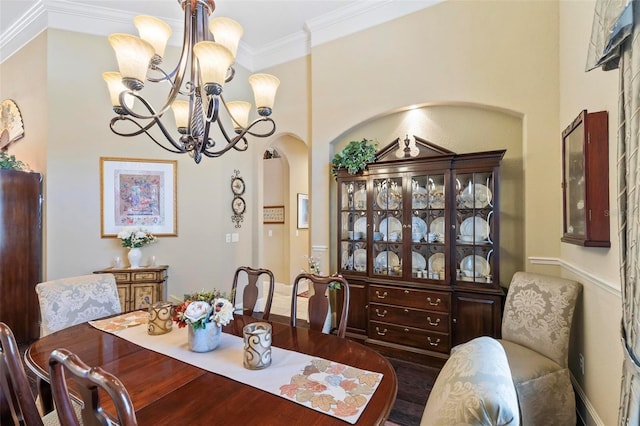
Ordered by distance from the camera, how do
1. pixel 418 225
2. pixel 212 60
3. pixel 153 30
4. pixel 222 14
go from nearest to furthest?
pixel 212 60 < pixel 153 30 < pixel 418 225 < pixel 222 14

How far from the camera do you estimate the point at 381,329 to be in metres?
3.14

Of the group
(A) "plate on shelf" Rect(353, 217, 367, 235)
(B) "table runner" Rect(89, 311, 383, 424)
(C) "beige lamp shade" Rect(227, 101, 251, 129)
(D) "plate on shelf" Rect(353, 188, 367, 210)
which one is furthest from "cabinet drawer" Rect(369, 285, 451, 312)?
(C) "beige lamp shade" Rect(227, 101, 251, 129)

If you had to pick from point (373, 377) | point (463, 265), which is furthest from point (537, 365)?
point (373, 377)

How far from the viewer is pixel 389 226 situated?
3.27m

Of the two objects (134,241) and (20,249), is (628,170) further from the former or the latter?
(20,249)

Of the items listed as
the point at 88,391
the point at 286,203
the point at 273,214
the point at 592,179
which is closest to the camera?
the point at 88,391

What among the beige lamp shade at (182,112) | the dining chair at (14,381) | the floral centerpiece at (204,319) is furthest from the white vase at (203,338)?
the beige lamp shade at (182,112)

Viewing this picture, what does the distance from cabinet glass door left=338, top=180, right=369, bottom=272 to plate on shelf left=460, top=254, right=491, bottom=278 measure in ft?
3.41

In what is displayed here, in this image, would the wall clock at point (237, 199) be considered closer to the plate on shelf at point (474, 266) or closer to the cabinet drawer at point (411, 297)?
the cabinet drawer at point (411, 297)

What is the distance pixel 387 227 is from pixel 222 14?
323cm

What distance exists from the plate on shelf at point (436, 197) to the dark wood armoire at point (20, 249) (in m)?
4.35

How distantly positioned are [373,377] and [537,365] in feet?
4.51

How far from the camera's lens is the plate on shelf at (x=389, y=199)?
3191mm

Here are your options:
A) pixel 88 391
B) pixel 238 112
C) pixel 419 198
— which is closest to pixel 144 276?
pixel 238 112
